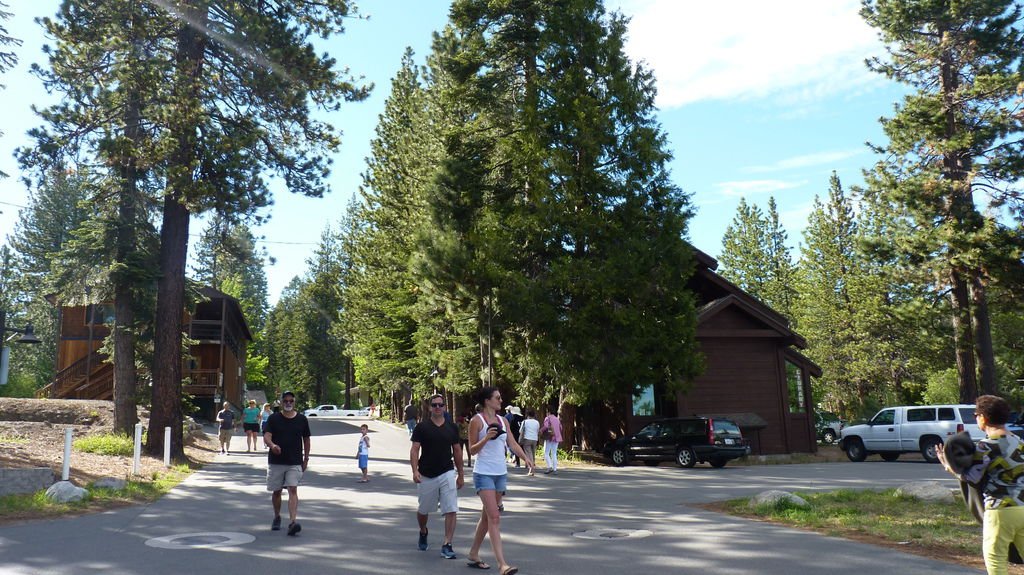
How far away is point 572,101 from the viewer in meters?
22.1

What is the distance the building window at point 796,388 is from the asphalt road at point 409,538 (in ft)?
39.6

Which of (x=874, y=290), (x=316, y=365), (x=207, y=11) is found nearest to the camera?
(x=207, y=11)

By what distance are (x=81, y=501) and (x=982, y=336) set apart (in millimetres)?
26611

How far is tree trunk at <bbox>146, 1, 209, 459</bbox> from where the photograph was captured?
61.4 feet

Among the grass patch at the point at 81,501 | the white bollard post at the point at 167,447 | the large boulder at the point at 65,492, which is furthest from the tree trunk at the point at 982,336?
the large boulder at the point at 65,492

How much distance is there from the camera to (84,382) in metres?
39.4

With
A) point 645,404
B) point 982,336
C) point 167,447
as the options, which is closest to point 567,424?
point 645,404

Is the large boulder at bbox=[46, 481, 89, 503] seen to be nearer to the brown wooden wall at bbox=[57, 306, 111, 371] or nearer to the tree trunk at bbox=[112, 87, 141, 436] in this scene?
the tree trunk at bbox=[112, 87, 141, 436]

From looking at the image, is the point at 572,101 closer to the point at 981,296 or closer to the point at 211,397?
the point at 981,296

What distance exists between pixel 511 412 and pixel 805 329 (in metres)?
33.7

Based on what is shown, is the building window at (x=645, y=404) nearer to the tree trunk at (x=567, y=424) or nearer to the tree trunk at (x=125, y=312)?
the tree trunk at (x=567, y=424)

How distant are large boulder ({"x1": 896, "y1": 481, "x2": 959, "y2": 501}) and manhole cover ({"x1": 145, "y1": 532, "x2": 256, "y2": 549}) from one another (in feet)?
32.9

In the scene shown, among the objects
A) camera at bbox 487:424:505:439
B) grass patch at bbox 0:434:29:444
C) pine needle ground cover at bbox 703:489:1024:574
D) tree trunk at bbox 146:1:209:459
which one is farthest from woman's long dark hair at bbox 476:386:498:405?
grass patch at bbox 0:434:29:444

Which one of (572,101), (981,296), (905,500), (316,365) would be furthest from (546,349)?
(316,365)
